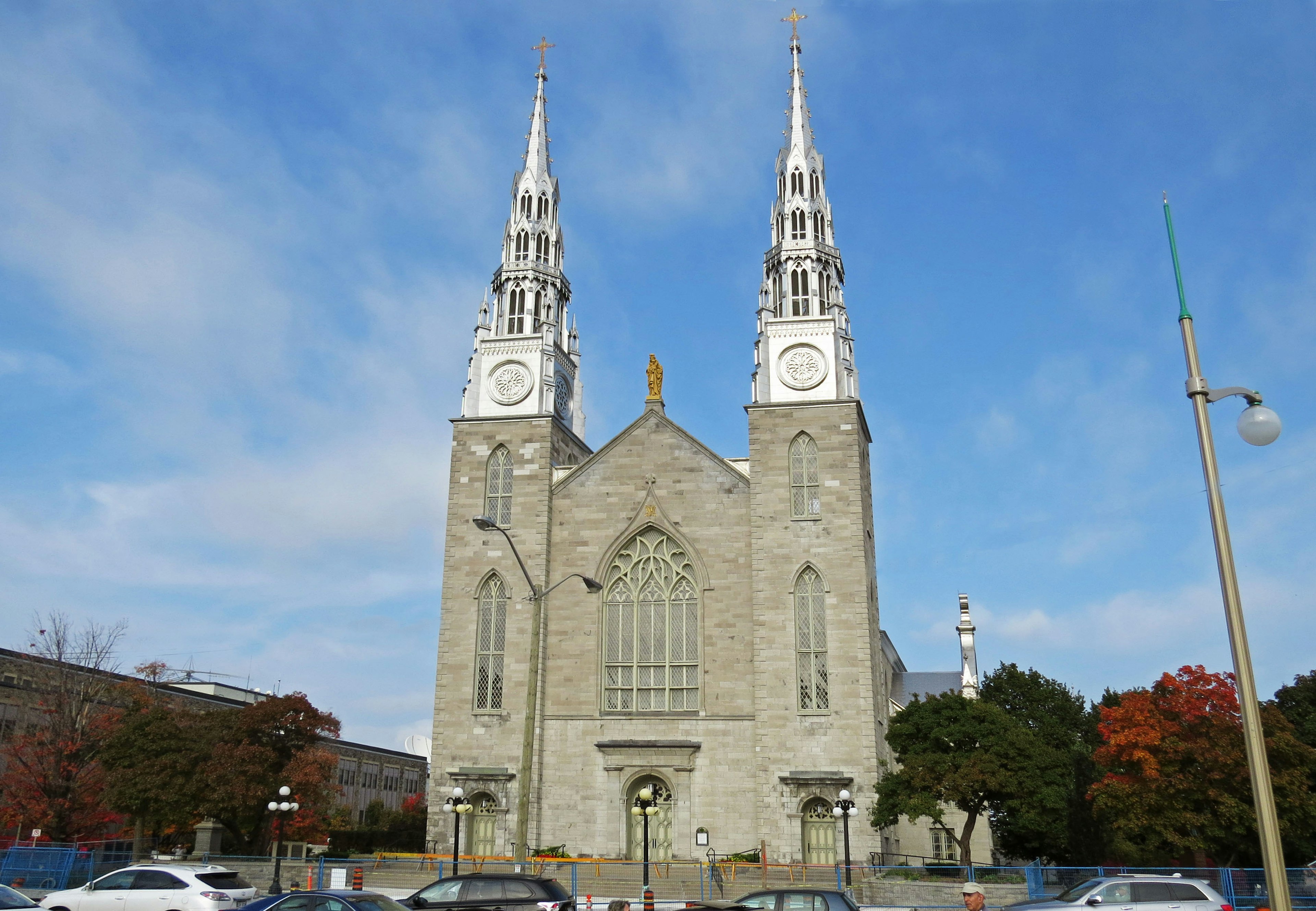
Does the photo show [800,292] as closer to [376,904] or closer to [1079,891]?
[1079,891]

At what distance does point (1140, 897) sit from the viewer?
19.1 m

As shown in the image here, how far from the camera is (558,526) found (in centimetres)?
4259

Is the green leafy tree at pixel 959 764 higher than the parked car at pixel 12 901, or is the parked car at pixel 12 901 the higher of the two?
the green leafy tree at pixel 959 764

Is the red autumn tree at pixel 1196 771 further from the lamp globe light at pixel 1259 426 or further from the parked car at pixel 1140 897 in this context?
the lamp globe light at pixel 1259 426

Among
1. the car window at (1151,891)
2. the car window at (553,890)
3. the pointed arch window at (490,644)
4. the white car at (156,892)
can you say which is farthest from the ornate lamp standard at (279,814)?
the car window at (1151,891)

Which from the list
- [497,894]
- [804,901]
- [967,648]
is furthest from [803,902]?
[967,648]

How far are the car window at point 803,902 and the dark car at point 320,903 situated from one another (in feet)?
21.0

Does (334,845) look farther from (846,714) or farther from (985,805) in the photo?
(985,805)

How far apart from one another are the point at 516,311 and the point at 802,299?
1232 cm

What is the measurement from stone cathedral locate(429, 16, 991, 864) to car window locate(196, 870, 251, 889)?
15696mm

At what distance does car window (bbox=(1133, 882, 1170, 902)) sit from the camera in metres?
19.0

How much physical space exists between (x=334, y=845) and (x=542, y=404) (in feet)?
69.6

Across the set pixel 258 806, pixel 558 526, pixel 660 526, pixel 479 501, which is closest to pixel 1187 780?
pixel 660 526

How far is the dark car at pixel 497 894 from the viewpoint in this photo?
62.3 ft
